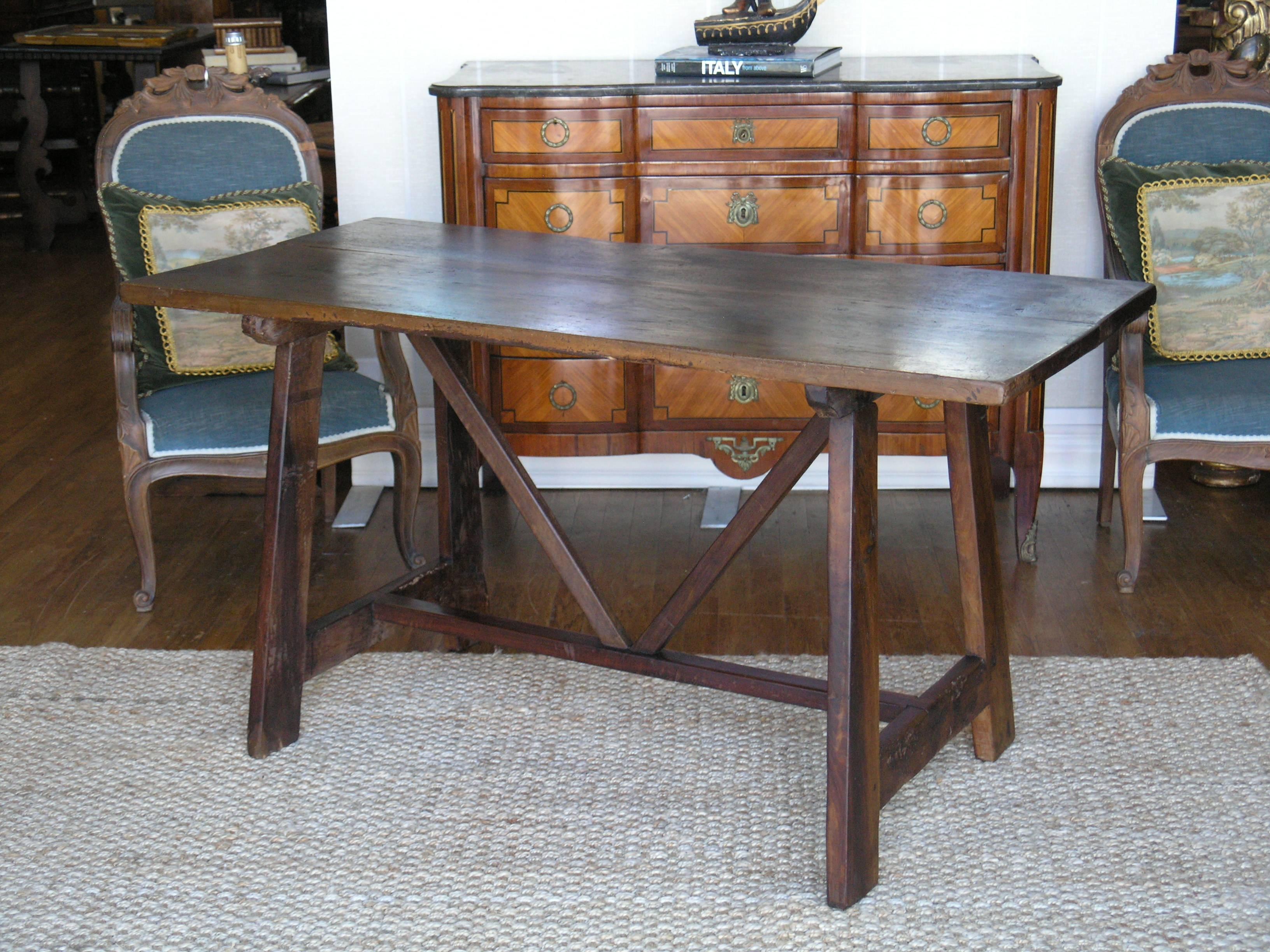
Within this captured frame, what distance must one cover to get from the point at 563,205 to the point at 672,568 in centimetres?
89

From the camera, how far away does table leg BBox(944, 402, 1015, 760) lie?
2.18m

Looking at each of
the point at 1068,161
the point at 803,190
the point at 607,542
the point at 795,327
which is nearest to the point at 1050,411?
the point at 1068,161

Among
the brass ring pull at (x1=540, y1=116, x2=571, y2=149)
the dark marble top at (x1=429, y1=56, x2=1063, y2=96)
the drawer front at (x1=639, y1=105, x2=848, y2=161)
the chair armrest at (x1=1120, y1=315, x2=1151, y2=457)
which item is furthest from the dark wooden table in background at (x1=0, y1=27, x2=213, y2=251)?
the chair armrest at (x1=1120, y1=315, x2=1151, y2=457)

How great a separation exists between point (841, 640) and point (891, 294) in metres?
0.54

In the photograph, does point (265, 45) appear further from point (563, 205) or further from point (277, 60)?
point (563, 205)

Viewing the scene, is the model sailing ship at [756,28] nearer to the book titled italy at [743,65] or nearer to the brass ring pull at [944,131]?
the book titled italy at [743,65]

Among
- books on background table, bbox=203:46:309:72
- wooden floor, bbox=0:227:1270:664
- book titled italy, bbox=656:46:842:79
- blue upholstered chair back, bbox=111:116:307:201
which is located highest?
books on background table, bbox=203:46:309:72

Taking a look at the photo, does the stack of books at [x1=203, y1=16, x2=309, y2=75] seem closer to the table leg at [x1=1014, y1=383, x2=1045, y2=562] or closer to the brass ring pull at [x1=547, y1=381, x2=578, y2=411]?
the brass ring pull at [x1=547, y1=381, x2=578, y2=411]

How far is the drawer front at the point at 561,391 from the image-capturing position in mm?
3361

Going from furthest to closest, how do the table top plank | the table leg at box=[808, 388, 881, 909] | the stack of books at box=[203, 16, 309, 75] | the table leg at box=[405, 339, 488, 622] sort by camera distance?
1. the stack of books at box=[203, 16, 309, 75]
2. the table leg at box=[405, 339, 488, 622]
3. the table leg at box=[808, 388, 881, 909]
4. the table top plank

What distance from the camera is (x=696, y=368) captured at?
6.03 ft

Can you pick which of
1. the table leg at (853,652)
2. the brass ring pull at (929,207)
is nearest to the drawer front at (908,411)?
the brass ring pull at (929,207)

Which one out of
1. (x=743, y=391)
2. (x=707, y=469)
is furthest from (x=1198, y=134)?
(x=707, y=469)

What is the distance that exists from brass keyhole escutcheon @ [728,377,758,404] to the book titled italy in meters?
0.71
